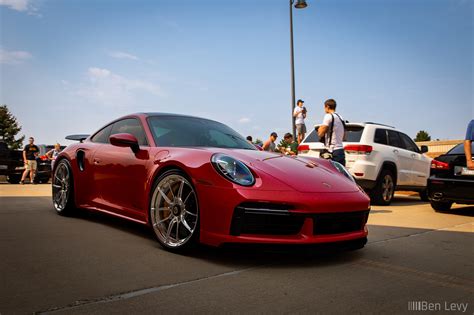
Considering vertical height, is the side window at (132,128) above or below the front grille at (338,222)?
above

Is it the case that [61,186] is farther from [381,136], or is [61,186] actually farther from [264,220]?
[381,136]

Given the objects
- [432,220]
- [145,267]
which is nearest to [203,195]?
[145,267]

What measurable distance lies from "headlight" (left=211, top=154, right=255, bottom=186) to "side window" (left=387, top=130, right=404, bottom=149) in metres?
6.08

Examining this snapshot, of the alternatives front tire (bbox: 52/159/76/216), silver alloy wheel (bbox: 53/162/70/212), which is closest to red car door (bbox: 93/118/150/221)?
front tire (bbox: 52/159/76/216)

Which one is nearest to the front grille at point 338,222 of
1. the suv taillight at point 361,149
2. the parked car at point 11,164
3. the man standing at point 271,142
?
the suv taillight at point 361,149

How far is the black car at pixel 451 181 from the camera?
6902 mm

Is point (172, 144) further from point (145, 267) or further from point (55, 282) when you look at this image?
point (55, 282)

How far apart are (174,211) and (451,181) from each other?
207 inches

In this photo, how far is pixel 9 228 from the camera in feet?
15.2

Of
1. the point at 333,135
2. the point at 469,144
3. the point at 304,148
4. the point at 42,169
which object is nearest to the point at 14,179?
the point at 42,169

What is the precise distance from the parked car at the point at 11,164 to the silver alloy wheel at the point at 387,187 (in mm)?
13817

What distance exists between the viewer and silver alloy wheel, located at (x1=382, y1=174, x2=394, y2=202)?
8438 millimetres

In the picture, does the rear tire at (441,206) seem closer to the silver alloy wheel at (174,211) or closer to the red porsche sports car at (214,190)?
the red porsche sports car at (214,190)

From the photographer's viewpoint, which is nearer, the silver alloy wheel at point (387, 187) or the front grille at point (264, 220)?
the front grille at point (264, 220)
